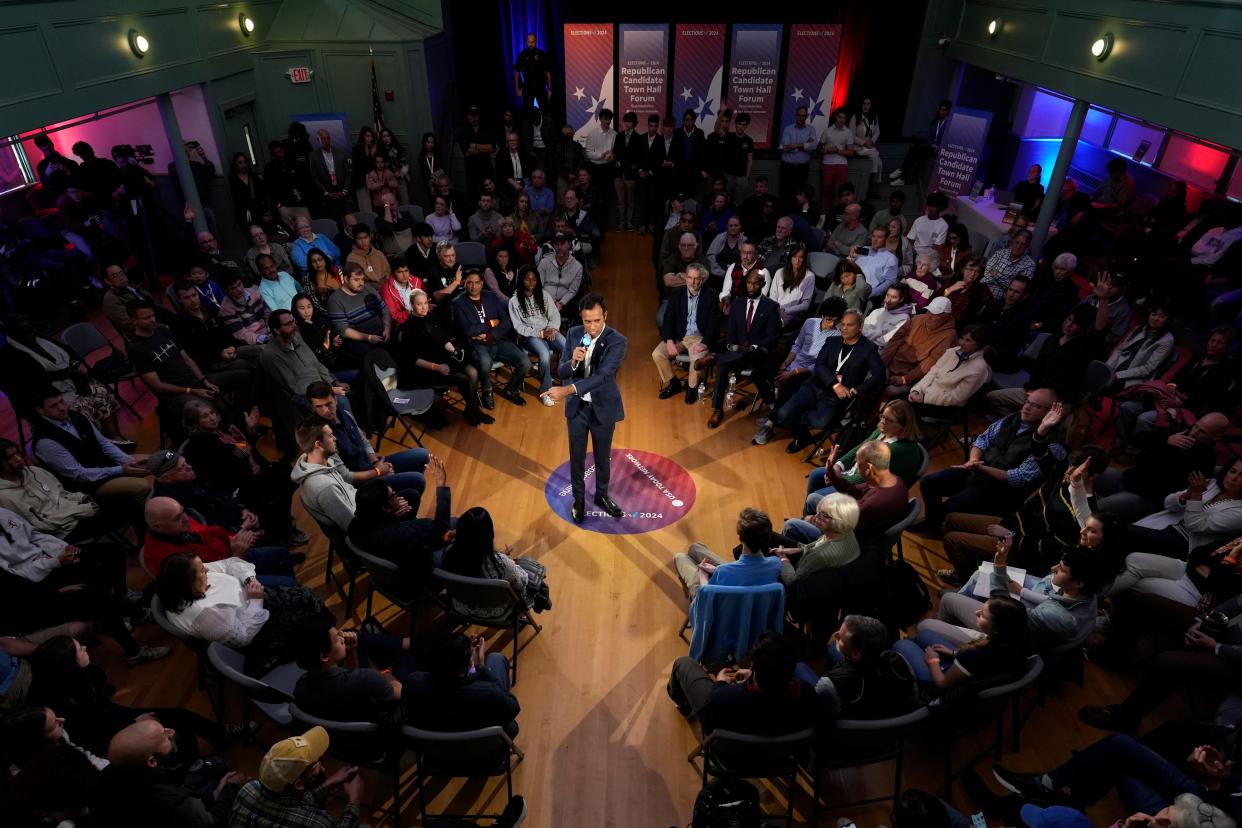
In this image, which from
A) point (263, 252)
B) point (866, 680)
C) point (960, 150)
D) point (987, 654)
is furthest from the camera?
point (960, 150)

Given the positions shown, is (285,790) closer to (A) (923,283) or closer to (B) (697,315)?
(B) (697,315)

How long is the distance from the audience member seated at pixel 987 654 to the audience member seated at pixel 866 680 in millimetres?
273


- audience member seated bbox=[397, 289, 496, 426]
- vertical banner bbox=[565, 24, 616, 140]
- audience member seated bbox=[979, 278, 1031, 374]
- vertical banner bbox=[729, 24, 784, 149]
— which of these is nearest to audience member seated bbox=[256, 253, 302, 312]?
audience member seated bbox=[397, 289, 496, 426]

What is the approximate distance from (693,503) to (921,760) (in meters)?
2.31

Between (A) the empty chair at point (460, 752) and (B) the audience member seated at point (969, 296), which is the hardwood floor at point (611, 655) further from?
(B) the audience member seated at point (969, 296)

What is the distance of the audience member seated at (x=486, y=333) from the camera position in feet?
20.5

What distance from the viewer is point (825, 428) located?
5.70 meters

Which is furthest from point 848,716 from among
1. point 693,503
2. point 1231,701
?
point 693,503

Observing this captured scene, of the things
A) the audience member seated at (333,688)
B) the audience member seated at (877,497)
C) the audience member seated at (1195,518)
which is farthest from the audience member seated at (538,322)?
the audience member seated at (1195,518)

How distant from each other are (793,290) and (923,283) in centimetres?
129

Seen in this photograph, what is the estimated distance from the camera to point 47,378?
4.77 m

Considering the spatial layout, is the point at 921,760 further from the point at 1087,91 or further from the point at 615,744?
the point at 1087,91

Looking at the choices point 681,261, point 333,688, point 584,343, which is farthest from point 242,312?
point 333,688

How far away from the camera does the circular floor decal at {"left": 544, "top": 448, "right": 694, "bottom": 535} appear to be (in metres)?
5.13
